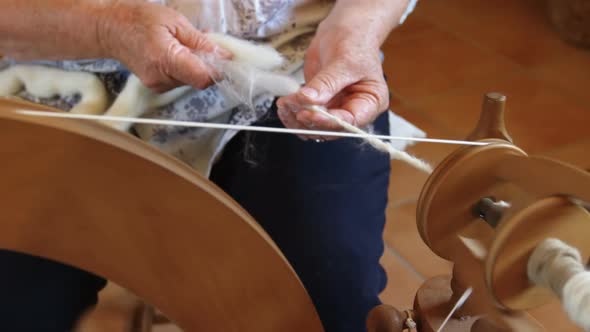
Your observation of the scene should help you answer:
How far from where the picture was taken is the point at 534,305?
1.83ft

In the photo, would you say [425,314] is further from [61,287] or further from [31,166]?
[61,287]

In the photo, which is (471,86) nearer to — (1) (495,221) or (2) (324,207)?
(2) (324,207)

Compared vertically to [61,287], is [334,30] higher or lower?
higher

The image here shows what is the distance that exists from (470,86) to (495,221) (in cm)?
188

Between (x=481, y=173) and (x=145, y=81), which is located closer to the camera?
(x=481, y=173)

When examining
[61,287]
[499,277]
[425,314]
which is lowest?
[61,287]

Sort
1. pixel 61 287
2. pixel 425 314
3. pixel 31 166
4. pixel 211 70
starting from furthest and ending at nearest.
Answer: pixel 61 287 < pixel 211 70 < pixel 425 314 < pixel 31 166

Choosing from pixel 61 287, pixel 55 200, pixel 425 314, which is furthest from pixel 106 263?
pixel 61 287

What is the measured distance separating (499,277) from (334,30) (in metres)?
0.47

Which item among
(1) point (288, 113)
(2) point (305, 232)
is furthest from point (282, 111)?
(2) point (305, 232)

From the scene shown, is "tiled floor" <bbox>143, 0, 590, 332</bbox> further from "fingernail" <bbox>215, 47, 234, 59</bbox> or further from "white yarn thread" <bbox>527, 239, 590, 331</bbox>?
"white yarn thread" <bbox>527, 239, 590, 331</bbox>

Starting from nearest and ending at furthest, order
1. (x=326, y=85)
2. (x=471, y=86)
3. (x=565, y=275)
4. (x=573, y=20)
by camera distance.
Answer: (x=565, y=275) → (x=326, y=85) → (x=471, y=86) → (x=573, y=20)

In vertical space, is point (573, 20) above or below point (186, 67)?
below

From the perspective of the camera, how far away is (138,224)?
539 mm
